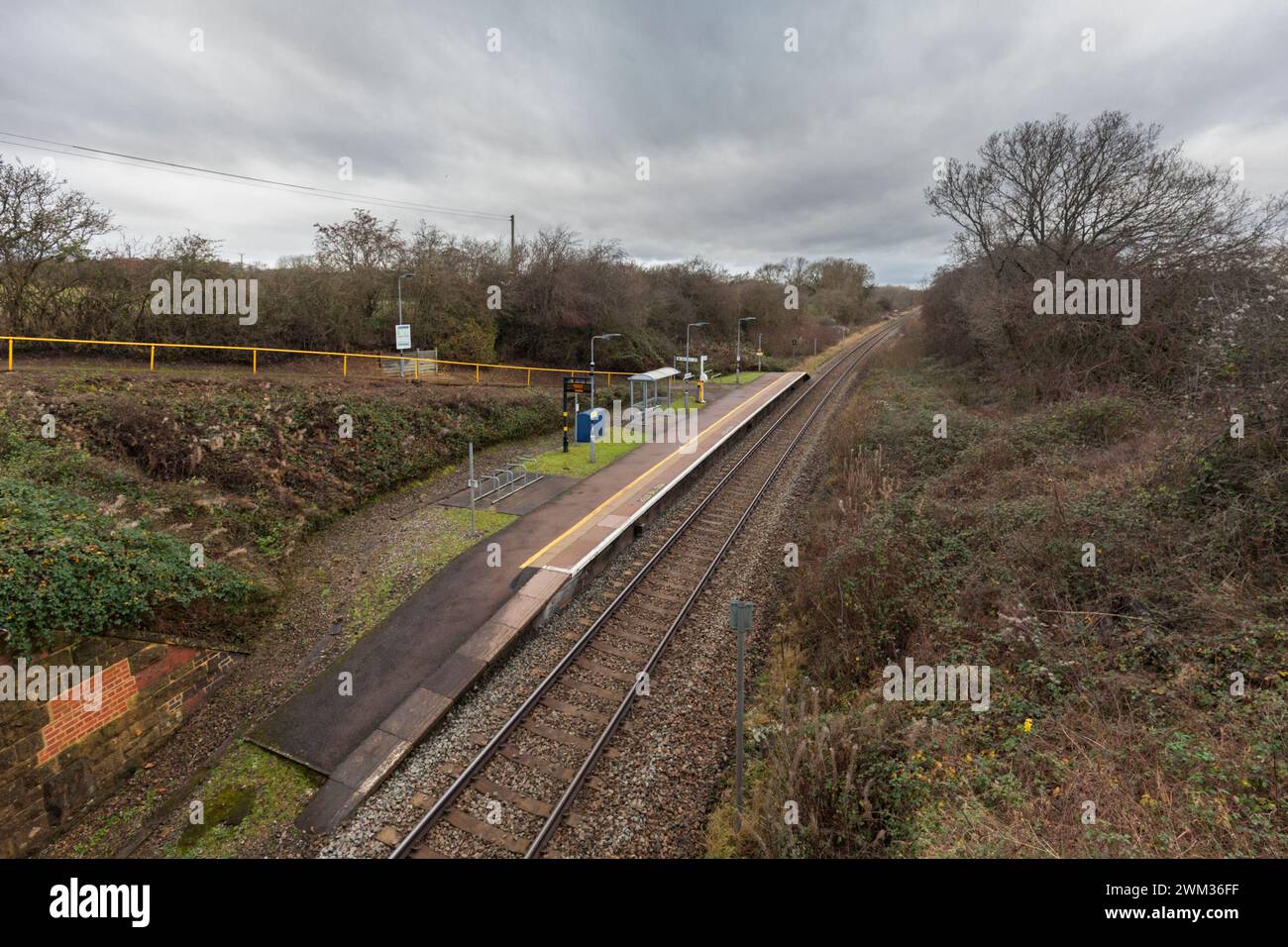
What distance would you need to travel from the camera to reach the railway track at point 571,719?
6.07 m

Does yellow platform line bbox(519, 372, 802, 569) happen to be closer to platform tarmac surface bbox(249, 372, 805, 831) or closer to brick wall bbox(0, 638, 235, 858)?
platform tarmac surface bbox(249, 372, 805, 831)

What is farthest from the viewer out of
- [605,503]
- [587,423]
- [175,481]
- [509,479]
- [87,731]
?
[587,423]

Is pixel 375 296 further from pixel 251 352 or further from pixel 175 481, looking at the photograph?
pixel 175 481

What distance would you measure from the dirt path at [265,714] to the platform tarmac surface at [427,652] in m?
0.29

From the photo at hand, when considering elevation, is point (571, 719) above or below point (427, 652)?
below

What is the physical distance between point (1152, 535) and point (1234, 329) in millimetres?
5497

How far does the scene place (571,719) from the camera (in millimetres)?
7641

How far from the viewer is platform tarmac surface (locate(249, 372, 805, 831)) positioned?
692 cm

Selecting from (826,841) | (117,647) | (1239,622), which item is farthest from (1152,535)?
(117,647)

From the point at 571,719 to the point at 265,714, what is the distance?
13.6 feet

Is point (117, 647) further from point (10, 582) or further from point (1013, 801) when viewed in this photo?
point (1013, 801)

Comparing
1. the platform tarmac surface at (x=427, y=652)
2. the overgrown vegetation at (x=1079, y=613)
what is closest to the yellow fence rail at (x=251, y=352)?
the platform tarmac surface at (x=427, y=652)

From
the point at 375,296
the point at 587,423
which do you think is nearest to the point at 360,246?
the point at 375,296

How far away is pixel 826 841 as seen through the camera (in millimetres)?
5082
